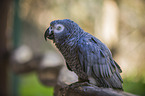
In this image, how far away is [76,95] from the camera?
919mm

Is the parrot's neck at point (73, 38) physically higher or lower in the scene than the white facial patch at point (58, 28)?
lower

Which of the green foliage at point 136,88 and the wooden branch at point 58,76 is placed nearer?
the wooden branch at point 58,76

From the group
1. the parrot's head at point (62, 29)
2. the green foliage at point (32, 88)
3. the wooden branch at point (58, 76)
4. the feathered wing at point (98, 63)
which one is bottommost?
the green foliage at point (32, 88)

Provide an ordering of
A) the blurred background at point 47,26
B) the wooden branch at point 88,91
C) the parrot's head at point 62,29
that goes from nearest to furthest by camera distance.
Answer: the wooden branch at point 88,91, the parrot's head at point 62,29, the blurred background at point 47,26

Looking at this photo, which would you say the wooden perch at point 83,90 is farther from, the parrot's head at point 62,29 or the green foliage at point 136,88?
the green foliage at point 136,88

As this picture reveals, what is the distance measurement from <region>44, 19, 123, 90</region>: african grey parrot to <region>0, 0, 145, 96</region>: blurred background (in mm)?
1637

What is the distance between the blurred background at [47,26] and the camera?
2807mm

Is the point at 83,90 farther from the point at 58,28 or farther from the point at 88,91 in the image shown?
the point at 58,28

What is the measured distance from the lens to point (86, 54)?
866 mm

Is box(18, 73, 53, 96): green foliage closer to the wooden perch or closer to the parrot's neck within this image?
the wooden perch

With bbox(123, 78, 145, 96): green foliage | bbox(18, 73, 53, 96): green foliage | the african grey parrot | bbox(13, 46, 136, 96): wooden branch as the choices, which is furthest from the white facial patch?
bbox(18, 73, 53, 96): green foliage

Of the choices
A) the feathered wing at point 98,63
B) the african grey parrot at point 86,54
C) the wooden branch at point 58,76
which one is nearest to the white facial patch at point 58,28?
Result: the african grey parrot at point 86,54

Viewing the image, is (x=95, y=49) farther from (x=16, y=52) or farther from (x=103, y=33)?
(x=16, y=52)

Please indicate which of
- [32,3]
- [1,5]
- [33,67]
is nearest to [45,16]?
[32,3]
